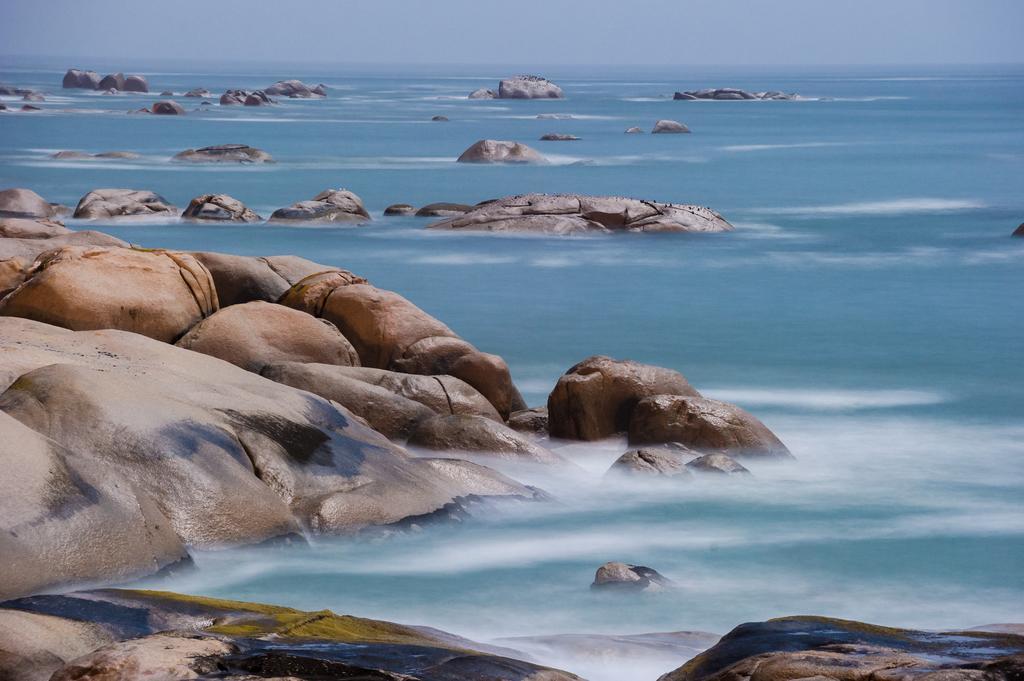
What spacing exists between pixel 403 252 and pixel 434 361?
41.2 ft

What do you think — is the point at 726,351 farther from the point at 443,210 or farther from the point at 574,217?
the point at 443,210

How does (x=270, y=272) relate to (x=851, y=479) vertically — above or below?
above

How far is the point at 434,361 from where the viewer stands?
13.6m

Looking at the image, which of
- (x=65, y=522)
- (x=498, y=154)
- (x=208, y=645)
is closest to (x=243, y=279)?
(x=65, y=522)

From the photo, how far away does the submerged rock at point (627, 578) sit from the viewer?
923 centimetres

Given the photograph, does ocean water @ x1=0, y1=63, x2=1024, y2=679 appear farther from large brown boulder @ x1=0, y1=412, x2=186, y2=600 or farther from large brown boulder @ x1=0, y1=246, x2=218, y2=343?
large brown boulder @ x1=0, y1=246, x2=218, y2=343

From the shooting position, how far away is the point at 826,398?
15609mm

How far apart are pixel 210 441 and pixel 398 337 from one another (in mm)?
4733

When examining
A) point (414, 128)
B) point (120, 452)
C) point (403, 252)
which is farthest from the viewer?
point (414, 128)

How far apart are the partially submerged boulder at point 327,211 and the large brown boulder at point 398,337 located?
15.7 m

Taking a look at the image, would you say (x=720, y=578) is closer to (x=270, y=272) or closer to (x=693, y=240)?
(x=270, y=272)

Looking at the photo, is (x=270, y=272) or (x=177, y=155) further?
(x=177, y=155)

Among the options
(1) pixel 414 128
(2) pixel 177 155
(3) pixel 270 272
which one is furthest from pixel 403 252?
(1) pixel 414 128

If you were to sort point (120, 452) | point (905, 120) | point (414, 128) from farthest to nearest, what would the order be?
point (905, 120) → point (414, 128) → point (120, 452)
